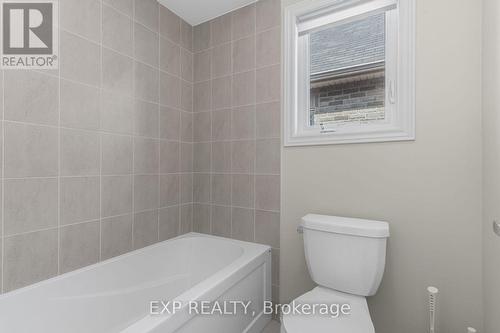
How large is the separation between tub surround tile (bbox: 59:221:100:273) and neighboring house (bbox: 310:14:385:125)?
1.56 m

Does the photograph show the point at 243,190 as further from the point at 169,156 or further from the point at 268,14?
the point at 268,14

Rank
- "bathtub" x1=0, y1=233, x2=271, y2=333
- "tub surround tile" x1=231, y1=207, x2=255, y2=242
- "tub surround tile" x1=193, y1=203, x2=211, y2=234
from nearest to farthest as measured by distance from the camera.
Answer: "bathtub" x1=0, y1=233, x2=271, y2=333 → "tub surround tile" x1=231, y1=207, x2=255, y2=242 → "tub surround tile" x1=193, y1=203, x2=211, y2=234

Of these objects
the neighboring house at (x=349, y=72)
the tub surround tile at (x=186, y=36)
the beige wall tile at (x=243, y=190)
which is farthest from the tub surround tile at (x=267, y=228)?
the tub surround tile at (x=186, y=36)

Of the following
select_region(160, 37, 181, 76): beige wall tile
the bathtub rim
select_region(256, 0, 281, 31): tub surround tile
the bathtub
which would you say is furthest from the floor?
select_region(256, 0, 281, 31): tub surround tile

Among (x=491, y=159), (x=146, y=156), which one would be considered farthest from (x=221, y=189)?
(x=491, y=159)

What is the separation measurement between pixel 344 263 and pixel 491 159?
0.79 m

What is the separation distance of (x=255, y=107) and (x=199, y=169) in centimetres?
73

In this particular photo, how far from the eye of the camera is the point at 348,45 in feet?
5.24

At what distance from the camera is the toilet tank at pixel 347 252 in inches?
49.1

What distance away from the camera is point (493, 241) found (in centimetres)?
101

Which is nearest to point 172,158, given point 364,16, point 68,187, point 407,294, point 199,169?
point 199,169

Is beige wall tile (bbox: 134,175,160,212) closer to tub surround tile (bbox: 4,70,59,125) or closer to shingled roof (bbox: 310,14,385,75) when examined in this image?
tub surround tile (bbox: 4,70,59,125)

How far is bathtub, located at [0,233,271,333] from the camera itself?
1092 mm

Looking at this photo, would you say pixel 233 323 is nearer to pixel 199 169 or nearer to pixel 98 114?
pixel 199 169
